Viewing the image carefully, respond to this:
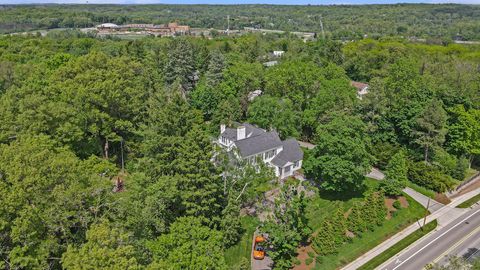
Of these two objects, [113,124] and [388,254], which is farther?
[113,124]

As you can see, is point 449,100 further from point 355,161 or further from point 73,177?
point 73,177

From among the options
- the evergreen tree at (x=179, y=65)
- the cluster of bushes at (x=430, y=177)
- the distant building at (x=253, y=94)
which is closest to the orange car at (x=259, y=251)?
the cluster of bushes at (x=430, y=177)

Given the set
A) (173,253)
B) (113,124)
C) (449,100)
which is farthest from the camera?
(449,100)

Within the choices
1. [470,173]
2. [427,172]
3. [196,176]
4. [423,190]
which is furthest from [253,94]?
[196,176]

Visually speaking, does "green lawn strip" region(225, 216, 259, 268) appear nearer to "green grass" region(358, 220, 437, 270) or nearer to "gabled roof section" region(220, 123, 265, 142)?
"green grass" region(358, 220, 437, 270)

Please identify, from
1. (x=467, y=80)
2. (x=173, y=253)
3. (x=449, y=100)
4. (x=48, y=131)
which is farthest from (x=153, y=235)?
(x=467, y=80)

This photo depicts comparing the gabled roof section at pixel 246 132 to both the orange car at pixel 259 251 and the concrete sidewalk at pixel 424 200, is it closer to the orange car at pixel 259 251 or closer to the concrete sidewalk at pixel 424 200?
the orange car at pixel 259 251
